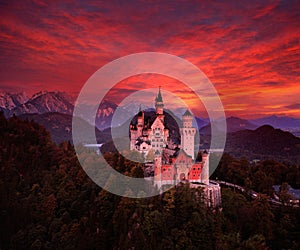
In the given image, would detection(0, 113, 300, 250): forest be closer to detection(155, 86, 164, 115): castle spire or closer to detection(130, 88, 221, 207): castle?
detection(130, 88, 221, 207): castle

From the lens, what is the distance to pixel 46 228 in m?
34.2

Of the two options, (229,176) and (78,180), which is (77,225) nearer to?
(78,180)

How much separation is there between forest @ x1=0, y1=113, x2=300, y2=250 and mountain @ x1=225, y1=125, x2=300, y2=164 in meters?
43.2

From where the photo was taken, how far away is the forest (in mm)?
27453

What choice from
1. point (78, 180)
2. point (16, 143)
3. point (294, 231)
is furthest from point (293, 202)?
point (16, 143)

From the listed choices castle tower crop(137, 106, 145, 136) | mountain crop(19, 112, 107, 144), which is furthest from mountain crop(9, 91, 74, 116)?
castle tower crop(137, 106, 145, 136)

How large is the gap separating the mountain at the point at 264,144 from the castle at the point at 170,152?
1917 inches

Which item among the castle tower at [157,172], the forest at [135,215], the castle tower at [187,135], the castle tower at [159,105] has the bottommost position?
the forest at [135,215]

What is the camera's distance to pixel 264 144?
93562 mm

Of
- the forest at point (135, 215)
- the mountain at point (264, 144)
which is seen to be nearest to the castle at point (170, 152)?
the forest at point (135, 215)

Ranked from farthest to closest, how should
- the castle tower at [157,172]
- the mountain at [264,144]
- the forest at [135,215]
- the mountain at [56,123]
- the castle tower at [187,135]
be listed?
the mountain at [56,123], the mountain at [264,144], the castle tower at [187,135], the castle tower at [157,172], the forest at [135,215]

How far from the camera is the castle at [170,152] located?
102 feet

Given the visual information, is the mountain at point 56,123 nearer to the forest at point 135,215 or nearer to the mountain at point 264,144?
the mountain at point 264,144

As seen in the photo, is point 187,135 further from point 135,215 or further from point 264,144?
point 264,144
